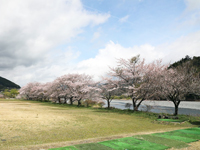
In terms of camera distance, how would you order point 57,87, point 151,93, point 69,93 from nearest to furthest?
point 151,93
point 69,93
point 57,87

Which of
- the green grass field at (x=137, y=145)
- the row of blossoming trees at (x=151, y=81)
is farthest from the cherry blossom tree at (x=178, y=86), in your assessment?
the green grass field at (x=137, y=145)

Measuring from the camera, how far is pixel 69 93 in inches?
1368

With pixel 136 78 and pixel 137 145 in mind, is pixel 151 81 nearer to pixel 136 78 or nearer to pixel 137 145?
pixel 136 78

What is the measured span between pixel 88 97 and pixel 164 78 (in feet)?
57.1

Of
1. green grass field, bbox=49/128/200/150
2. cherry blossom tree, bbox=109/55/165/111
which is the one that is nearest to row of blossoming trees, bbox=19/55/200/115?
cherry blossom tree, bbox=109/55/165/111

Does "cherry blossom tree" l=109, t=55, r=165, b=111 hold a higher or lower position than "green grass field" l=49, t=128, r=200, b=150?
higher

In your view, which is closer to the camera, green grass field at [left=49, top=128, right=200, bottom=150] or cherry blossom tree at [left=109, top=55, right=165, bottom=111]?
green grass field at [left=49, top=128, right=200, bottom=150]

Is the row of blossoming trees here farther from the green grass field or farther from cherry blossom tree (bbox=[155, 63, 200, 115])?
the green grass field

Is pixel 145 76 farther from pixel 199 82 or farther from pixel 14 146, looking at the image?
pixel 14 146

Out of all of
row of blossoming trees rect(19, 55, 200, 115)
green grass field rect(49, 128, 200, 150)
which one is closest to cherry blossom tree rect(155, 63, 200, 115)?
row of blossoming trees rect(19, 55, 200, 115)

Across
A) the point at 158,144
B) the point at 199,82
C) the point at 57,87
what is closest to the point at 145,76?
the point at 199,82

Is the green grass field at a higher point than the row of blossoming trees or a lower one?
lower

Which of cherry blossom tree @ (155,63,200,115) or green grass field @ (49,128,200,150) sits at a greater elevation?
cherry blossom tree @ (155,63,200,115)

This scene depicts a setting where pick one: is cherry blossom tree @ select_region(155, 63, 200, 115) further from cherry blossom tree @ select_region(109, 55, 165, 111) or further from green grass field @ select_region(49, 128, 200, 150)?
green grass field @ select_region(49, 128, 200, 150)
